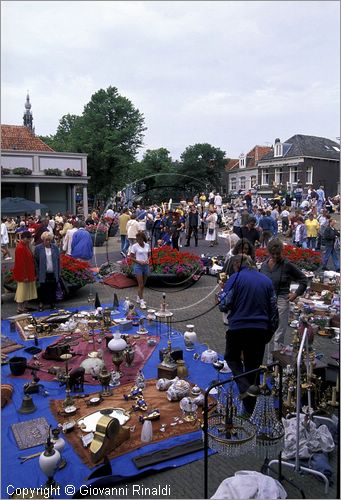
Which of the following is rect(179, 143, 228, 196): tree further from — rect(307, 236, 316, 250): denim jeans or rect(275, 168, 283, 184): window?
rect(275, 168, 283, 184): window

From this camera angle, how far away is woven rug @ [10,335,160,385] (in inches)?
249

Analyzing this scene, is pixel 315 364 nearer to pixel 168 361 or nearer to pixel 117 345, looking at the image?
pixel 168 361

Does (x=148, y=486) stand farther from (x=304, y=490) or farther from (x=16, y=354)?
(x=16, y=354)

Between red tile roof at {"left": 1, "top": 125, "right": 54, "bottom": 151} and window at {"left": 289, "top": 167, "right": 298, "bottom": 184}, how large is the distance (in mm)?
22486

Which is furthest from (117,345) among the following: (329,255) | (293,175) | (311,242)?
(293,175)

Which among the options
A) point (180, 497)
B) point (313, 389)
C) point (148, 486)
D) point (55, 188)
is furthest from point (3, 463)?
point (55, 188)

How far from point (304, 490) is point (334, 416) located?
3.94ft

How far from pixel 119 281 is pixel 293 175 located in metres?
33.8

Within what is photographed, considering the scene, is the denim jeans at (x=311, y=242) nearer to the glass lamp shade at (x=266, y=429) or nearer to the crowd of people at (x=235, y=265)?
the crowd of people at (x=235, y=265)

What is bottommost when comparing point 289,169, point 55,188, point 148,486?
point 148,486

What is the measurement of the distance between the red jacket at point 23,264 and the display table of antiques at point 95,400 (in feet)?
3.13

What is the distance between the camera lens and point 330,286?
10180 mm

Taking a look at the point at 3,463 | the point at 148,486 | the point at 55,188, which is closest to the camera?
the point at 148,486

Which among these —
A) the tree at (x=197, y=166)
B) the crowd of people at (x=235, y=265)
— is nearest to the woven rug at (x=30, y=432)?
the crowd of people at (x=235, y=265)
